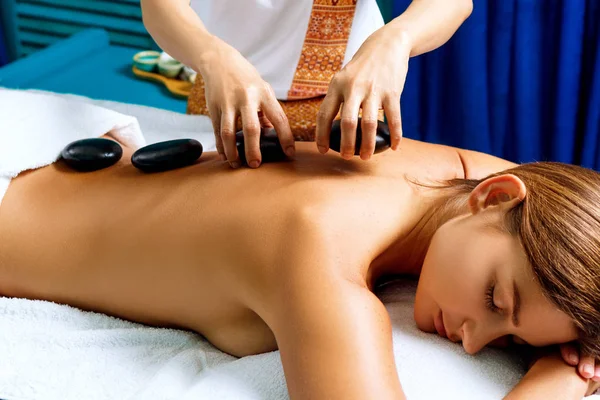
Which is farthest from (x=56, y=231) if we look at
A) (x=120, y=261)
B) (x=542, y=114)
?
(x=542, y=114)

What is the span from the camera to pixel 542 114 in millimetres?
2061

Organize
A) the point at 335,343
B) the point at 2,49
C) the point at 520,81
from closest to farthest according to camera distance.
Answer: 1. the point at 335,343
2. the point at 520,81
3. the point at 2,49

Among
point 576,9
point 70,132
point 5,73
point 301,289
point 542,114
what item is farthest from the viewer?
point 5,73

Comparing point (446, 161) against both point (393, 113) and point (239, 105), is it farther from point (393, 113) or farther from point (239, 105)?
point (239, 105)

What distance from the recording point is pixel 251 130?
3.65 ft

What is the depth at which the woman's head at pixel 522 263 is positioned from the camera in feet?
3.16

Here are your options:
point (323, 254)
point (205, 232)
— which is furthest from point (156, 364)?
point (323, 254)

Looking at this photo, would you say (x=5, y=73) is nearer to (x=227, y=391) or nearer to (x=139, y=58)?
(x=139, y=58)

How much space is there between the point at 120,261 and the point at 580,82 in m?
1.42

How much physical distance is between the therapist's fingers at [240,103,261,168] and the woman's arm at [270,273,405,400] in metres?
0.26

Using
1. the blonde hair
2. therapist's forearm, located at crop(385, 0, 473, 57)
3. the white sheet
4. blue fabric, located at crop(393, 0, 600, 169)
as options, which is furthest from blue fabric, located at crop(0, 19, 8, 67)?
the blonde hair

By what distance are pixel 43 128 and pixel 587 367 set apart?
1045mm

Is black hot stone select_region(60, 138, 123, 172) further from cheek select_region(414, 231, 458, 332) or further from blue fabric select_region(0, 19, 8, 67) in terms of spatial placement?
blue fabric select_region(0, 19, 8, 67)

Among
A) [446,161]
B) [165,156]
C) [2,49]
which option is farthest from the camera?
[2,49]
